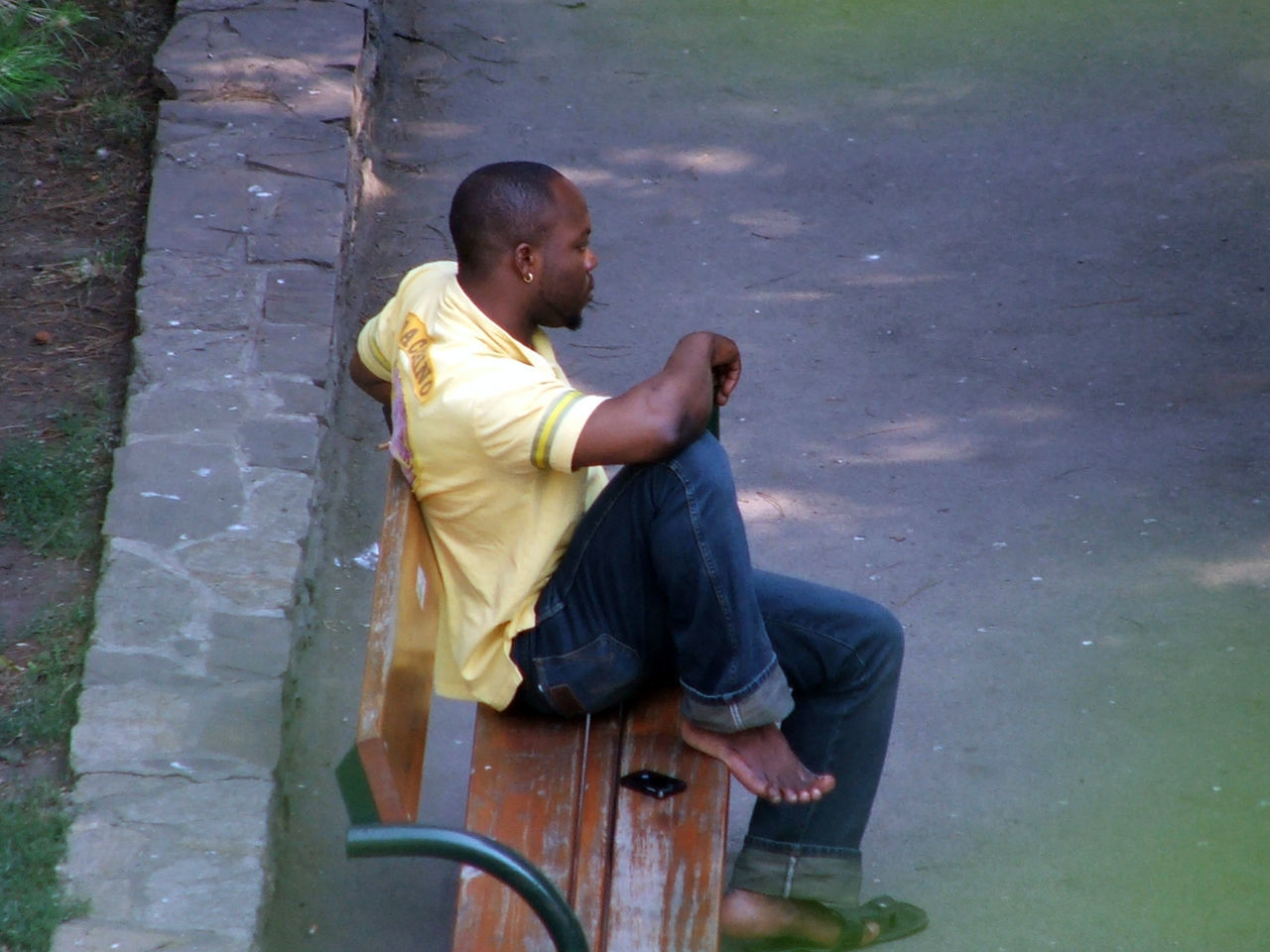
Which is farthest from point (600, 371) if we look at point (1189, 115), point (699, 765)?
point (1189, 115)

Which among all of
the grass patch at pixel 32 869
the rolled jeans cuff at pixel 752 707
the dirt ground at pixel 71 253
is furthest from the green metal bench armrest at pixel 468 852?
the dirt ground at pixel 71 253

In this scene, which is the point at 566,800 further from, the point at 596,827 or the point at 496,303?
the point at 496,303

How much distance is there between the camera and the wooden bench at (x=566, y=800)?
2.43 metres

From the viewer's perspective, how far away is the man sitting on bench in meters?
2.47

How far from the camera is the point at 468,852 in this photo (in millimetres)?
1889

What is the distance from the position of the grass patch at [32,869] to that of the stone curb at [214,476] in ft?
0.10

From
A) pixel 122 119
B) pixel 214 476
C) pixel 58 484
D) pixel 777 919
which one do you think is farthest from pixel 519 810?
pixel 122 119

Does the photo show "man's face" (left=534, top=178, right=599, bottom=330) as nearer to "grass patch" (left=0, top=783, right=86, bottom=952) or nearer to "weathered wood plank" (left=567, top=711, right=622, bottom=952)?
"weathered wood plank" (left=567, top=711, right=622, bottom=952)

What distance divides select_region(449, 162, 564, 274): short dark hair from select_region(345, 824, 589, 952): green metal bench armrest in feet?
3.56

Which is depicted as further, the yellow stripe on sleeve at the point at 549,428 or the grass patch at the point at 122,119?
the grass patch at the point at 122,119

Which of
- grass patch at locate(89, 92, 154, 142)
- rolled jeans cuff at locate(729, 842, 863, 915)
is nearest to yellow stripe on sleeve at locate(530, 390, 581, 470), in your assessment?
rolled jeans cuff at locate(729, 842, 863, 915)

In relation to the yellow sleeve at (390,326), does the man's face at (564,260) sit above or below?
above

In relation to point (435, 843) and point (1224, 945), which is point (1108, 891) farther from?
point (435, 843)

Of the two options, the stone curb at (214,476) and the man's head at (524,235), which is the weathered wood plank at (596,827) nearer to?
the stone curb at (214,476)
